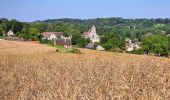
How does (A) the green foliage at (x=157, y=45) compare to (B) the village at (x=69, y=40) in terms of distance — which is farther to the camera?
(B) the village at (x=69, y=40)

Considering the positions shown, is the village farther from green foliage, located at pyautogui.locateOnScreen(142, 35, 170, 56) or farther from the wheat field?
the wheat field

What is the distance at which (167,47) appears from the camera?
7200 cm

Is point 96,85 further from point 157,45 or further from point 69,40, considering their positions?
point 69,40

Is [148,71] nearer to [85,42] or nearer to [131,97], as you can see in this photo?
[131,97]

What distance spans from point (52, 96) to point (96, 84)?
3.08 feet

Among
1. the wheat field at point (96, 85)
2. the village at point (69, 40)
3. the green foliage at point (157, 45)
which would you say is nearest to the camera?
the wheat field at point (96, 85)

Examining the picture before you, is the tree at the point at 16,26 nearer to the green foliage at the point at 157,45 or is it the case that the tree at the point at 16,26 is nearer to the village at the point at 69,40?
the village at the point at 69,40

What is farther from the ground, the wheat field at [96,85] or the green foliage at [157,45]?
the wheat field at [96,85]

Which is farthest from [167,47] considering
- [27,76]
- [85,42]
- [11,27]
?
[27,76]

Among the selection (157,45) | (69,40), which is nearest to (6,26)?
(69,40)

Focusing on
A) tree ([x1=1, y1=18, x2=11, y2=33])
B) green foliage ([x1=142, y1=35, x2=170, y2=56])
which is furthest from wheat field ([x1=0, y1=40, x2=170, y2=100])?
tree ([x1=1, y1=18, x2=11, y2=33])

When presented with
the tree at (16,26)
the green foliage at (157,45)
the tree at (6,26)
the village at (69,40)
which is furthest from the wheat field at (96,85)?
the tree at (6,26)

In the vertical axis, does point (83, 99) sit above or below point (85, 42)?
above

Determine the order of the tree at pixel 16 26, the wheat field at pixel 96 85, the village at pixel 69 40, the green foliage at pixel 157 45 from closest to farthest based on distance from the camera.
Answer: the wheat field at pixel 96 85 → the green foliage at pixel 157 45 → the village at pixel 69 40 → the tree at pixel 16 26
